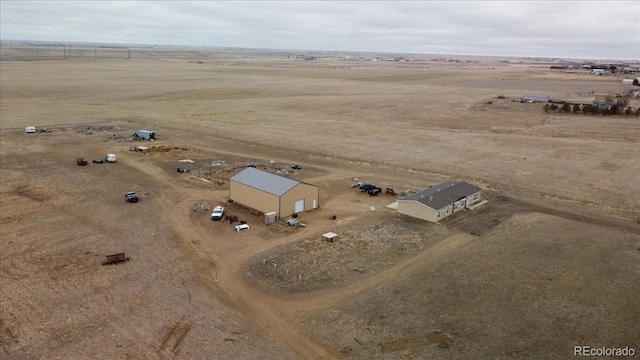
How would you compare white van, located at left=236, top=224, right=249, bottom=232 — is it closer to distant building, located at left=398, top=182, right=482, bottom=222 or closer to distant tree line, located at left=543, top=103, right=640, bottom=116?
distant building, located at left=398, top=182, right=482, bottom=222

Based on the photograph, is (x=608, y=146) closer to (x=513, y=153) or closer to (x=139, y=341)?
(x=513, y=153)

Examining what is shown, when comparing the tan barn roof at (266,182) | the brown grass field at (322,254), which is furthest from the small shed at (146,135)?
the tan barn roof at (266,182)

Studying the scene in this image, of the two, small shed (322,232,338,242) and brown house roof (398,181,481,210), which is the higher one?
brown house roof (398,181,481,210)

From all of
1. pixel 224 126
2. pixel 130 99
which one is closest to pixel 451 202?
pixel 224 126

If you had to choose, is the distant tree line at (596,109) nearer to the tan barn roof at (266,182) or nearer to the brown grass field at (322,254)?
the brown grass field at (322,254)

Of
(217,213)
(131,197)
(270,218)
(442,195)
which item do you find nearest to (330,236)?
(270,218)

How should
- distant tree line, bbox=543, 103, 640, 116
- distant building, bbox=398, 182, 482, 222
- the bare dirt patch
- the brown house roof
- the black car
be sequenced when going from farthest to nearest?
1. distant tree line, bbox=543, 103, 640, 116
2. the black car
3. the brown house roof
4. distant building, bbox=398, 182, 482, 222
5. the bare dirt patch

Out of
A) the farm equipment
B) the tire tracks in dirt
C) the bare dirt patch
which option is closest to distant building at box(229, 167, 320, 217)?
the tire tracks in dirt
